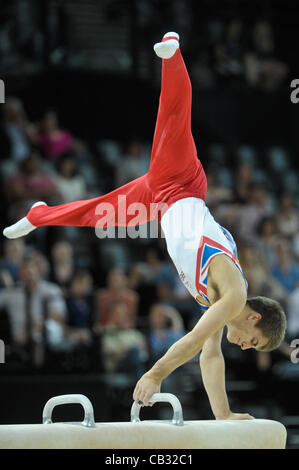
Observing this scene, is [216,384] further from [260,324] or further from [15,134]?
[15,134]

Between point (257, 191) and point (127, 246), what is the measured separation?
1769 mm

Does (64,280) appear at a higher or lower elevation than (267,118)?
lower

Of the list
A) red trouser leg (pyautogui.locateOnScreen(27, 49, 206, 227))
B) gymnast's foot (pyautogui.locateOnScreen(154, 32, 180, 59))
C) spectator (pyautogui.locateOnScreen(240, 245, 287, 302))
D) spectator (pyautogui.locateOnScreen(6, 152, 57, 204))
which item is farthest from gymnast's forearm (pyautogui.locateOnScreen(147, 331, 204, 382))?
spectator (pyautogui.locateOnScreen(6, 152, 57, 204))

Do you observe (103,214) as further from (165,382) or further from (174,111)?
Answer: (165,382)

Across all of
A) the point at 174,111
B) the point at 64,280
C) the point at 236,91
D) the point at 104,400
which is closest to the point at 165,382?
the point at 104,400

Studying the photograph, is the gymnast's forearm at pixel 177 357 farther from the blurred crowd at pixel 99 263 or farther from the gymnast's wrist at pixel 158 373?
the blurred crowd at pixel 99 263

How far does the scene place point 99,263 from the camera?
8031mm

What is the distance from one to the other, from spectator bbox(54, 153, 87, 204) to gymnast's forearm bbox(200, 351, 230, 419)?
4.08 metres

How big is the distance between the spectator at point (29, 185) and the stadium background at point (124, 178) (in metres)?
0.01

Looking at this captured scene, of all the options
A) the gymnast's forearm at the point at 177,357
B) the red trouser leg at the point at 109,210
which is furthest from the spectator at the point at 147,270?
the gymnast's forearm at the point at 177,357

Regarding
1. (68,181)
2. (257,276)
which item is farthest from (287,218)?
(68,181)

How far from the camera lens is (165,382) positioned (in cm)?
677

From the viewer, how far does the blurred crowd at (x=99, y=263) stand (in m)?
6.48

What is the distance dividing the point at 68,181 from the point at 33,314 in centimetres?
208
